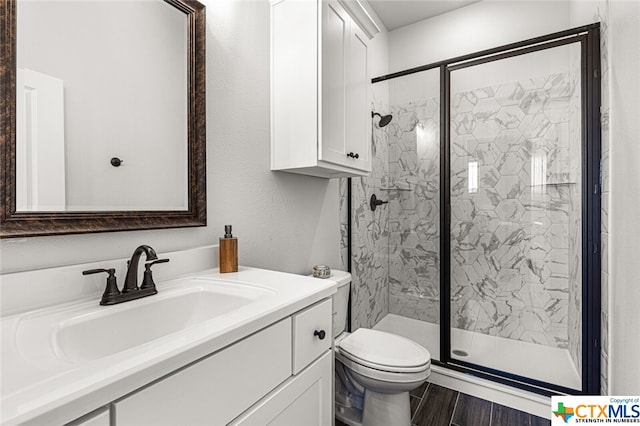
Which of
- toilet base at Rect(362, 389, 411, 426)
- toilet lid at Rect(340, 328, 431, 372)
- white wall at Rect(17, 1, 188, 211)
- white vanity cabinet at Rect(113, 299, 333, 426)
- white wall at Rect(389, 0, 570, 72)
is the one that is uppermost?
white wall at Rect(389, 0, 570, 72)

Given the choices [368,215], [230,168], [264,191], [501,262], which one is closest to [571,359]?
[501,262]

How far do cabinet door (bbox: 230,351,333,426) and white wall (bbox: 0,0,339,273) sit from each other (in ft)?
1.99

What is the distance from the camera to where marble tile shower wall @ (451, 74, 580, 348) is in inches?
79.8

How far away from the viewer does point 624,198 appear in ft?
4.18

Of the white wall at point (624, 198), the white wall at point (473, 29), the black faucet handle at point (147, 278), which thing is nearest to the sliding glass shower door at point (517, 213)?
the white wall at point (624, 198)

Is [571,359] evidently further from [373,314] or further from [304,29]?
[304,29]

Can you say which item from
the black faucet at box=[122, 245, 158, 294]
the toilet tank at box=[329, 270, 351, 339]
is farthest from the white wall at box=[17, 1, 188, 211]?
the toilet tank at box=[329, 270, 351, 339]

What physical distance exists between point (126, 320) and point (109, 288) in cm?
10

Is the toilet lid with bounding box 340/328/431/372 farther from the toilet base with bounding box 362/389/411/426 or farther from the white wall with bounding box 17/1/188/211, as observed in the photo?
the white wall with bounding box 17/1/188/211

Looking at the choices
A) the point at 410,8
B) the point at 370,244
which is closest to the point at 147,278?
the point at 370,244

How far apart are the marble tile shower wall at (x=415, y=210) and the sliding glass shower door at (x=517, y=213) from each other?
122 mm

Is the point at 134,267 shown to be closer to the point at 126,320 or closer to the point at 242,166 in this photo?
the point at 126,320

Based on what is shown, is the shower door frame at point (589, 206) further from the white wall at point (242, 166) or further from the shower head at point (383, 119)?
the white wall at point (242, 166)

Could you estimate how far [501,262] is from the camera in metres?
2.25
